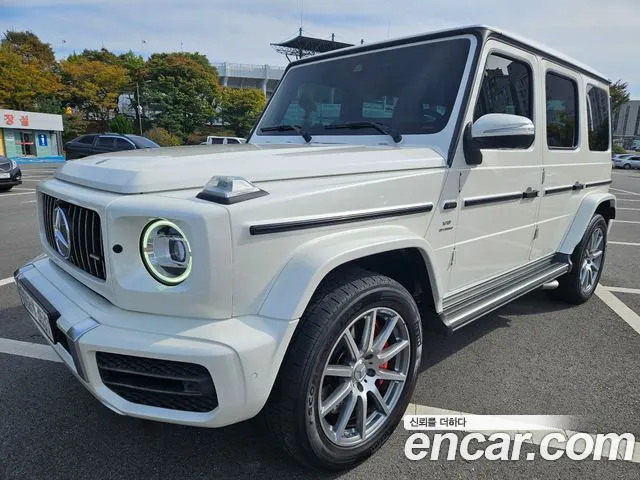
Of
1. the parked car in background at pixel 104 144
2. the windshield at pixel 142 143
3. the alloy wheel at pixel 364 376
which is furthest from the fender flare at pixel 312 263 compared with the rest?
the parked car in background at pixel 104 144

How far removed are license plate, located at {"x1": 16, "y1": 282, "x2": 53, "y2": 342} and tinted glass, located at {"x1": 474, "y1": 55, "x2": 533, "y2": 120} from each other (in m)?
2.50

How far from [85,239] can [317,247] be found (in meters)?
1.01

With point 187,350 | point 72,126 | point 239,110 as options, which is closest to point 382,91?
point 187,350

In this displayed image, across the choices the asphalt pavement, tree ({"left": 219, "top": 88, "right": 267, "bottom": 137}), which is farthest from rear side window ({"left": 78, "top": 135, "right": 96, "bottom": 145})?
tree ({"left": 219, "top": 88, "right": 267, "bottom": 137})

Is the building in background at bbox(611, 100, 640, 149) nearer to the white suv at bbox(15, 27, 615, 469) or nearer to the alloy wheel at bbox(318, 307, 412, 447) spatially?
the white suv at bbox(15, 27, 615, 469)

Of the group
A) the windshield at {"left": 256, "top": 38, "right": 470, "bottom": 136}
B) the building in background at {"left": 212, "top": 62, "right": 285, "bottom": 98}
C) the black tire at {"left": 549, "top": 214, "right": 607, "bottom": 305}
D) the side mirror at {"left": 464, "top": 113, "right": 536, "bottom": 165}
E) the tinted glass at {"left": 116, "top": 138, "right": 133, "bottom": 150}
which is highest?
the building in background at {"left": 212, "top": 62, "right": 285, "bottom": 98}

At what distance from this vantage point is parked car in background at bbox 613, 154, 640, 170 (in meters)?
41.9

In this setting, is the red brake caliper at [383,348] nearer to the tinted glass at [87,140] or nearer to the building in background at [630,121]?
the tinted glass at [87,140]

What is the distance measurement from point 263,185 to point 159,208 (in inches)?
17.4

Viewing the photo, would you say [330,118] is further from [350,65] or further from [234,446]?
[234,446]

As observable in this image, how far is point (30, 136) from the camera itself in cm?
3219

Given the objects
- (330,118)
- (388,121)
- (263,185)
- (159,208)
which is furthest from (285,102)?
(159,208)

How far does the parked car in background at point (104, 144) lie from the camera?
1673 cm

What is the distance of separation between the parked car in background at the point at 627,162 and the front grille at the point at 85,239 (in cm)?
5026
